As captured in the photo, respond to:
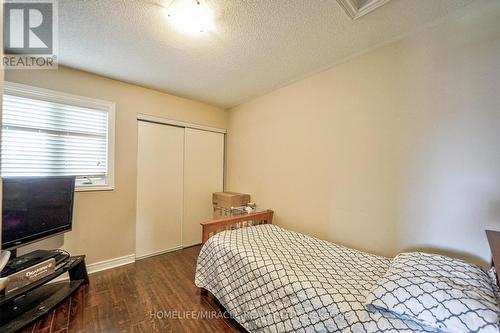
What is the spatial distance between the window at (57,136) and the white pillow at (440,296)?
292 centimetres

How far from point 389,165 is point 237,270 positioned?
159 cm

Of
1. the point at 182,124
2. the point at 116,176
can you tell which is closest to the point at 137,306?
the point at 116,176

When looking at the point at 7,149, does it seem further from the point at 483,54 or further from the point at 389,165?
the point at 483,54

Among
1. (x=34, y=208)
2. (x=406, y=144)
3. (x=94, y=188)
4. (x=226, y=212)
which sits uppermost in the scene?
(x=406, y=144)

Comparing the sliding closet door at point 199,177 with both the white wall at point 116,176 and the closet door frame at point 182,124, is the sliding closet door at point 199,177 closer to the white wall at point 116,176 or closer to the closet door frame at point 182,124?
the closet door frame at point 182,124

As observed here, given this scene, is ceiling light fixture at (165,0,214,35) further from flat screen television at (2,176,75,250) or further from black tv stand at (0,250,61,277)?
black tv stand at (0,250,61,277)

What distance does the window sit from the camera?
2.09 meters

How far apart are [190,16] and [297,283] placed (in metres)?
2.05

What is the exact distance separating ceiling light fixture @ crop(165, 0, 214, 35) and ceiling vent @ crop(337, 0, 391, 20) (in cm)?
95

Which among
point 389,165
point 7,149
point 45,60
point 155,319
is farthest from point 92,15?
point 389,165

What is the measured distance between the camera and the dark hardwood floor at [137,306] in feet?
5.51

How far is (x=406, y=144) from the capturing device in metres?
1.76

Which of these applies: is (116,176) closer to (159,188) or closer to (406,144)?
(159,188)

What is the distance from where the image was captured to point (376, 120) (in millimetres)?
1934
